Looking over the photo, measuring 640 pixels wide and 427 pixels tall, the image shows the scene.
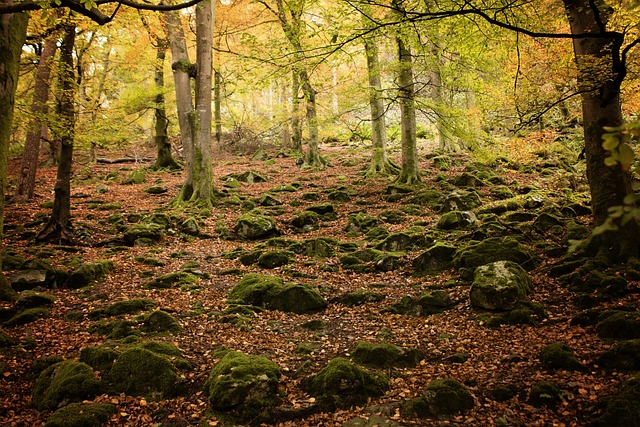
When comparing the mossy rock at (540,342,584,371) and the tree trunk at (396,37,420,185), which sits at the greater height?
the tree trunk at (396,37,420,185)

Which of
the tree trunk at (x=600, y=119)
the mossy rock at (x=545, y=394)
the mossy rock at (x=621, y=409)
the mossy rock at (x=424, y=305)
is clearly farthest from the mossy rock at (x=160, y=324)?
the tree trunk at (x=600, y=119)

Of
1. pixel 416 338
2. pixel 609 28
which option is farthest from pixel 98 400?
pixel 609 28

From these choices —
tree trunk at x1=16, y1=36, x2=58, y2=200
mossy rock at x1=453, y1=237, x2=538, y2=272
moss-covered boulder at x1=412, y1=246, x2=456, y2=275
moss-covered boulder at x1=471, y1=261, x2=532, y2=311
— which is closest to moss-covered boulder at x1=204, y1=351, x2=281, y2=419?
moss-covered boulder at x1=471, y1=261, x2=532, y2=311

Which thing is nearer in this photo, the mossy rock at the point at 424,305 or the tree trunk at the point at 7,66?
the tree trunk at the point at 7,66

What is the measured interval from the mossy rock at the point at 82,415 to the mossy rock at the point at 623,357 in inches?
206

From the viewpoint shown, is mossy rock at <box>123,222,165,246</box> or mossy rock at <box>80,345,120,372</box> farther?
mossy rock at <box>123,222,165,246</box>

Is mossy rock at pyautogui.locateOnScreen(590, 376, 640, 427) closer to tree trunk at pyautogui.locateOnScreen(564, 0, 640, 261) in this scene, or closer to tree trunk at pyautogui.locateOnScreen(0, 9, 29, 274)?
tree trunk at pyautogui.locateOnScreen(564, 0, 640, 261)

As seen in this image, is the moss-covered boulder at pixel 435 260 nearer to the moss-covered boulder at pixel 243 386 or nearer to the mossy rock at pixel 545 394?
the mossy rock at pixel 545 394

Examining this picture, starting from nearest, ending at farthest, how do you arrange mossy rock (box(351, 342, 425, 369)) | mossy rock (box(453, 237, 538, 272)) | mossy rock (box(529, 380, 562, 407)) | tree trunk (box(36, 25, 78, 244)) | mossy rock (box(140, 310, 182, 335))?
mossy rock (box(529, 380, 562, 407))
mossy rock (box(351, 342, 425, 369))
mossy rock (box(140, 310, 182, 335))
mossy rock (box(453, 237, 538, 272))
tree trunk (box(36, 25, 78, 244))

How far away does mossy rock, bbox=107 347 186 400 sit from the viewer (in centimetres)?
441

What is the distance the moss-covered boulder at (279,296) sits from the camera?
7.04 meters

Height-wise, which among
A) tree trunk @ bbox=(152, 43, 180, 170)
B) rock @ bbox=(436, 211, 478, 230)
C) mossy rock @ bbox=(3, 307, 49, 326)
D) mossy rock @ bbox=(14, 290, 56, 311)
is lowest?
mossy rock @ bbox=(3, 307, 49, 326)

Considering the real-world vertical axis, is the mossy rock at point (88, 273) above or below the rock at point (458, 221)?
below

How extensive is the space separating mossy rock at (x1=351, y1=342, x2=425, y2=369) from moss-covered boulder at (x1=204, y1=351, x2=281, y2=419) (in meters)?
1.14
